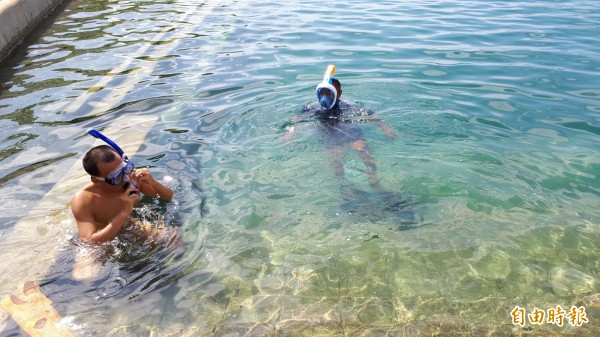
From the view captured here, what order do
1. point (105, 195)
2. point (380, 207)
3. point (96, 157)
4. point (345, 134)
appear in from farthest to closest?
point (345, 134) < point (380, 207) < point (105, 195) < point (96, 157)

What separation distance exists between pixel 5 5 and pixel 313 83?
22.6 feet

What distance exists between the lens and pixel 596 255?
4176 mm

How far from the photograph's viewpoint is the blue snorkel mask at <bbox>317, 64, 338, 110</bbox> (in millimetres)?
6156

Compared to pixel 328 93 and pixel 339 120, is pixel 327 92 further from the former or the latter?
pixel 339 120

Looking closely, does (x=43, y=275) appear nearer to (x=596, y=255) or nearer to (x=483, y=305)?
(x=483, y=305)

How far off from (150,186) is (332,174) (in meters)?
1.90

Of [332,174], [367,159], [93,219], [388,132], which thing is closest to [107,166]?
[93,219]

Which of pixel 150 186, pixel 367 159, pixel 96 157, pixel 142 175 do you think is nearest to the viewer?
pixel 96 157

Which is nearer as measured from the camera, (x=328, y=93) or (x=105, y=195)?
(x=105, y=195)

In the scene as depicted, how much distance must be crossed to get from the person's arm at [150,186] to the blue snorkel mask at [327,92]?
237 centimetres

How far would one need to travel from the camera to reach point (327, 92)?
20.3ft

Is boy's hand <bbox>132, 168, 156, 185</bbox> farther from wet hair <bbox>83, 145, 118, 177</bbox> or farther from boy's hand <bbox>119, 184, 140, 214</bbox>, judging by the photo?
wet hair <bbox>83, 145, 118, 177</bbox>

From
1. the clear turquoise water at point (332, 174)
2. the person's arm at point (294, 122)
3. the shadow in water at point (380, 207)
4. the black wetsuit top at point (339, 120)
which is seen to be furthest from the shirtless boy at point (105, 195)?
the black wetsuit top at point (339, 120)

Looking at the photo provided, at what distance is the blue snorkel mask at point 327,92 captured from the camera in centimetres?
616
